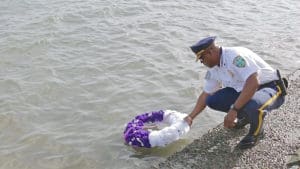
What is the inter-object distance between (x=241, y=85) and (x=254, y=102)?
0.87ft

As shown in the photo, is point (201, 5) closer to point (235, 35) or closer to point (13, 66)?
point (235, 35)

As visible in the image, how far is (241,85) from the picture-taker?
498cm

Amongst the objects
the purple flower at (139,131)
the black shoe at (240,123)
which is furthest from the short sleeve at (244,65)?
the purple flower at (139,131)

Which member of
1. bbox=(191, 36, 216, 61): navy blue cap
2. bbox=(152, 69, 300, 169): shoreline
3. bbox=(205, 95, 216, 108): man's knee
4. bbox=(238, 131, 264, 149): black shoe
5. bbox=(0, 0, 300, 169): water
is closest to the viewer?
bbox=(191, 36, 216, 61): navy blue cap

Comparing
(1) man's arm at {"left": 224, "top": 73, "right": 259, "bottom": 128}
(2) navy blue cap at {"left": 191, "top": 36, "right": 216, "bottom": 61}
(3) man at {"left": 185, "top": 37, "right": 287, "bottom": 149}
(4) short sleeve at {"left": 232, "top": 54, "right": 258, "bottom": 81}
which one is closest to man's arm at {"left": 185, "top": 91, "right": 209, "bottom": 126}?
(3) man at {"left": 185, "top": 37, "right": 287, "bottom": 149}

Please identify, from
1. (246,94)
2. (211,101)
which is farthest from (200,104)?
(246,94)

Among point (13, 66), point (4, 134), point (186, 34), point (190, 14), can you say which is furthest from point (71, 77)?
point (190, 14)

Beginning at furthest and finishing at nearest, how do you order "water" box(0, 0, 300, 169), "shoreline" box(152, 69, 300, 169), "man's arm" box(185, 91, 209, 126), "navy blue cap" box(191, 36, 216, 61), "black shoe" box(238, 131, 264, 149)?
1. "water" box(0, 0, 300, 169)
2. "man's arm" box(185, 91, 209, 126)
3. "black shoe" box(238, 131, 264, 149)
4. "shoreline" box(152, 69, 300, 169)
5. "navy blue cap" box(191, 36, 216, 61)

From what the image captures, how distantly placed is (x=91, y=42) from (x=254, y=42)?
10.7 feet

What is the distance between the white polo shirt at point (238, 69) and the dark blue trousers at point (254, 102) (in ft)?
0.35

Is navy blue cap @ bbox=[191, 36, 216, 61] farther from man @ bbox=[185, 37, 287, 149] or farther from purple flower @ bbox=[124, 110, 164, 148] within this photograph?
purple flower @ bbox=[124, 110, 164, 148]

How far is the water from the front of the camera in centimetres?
581

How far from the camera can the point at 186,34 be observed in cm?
956

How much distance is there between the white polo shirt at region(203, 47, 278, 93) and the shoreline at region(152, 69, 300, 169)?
0.66m
